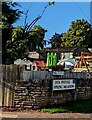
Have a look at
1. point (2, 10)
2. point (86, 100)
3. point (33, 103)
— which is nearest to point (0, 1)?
point (2, 10)

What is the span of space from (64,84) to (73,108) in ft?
3.96

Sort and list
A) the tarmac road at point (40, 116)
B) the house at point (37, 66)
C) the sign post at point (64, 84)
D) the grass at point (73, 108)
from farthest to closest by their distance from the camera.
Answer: the house at point (37, 66), the sign post at point (64, 84), the grass at point (73, 108), the tarmac road at point (40, 116)

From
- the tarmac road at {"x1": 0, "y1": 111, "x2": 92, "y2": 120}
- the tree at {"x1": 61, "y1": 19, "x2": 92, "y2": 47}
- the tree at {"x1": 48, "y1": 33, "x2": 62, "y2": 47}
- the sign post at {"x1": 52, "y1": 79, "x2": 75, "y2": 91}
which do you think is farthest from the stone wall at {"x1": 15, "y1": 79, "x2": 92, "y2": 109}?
the tree at {"x1": 48, "y1": 33, "x2": 62, "y2": 47}

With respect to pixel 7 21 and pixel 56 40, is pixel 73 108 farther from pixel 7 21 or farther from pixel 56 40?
pixel 56 40

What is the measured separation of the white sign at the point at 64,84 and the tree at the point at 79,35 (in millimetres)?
59371

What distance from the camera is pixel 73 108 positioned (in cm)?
1370

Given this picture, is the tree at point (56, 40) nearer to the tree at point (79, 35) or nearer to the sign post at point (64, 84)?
the tree at point (79, 35)

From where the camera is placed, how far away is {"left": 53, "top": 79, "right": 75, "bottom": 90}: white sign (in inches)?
556

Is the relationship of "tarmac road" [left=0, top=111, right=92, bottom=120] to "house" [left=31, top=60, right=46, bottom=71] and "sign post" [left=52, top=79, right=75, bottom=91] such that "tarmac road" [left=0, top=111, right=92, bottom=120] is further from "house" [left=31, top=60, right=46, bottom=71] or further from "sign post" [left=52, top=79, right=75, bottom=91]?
"house" [left=31, top=60, right=46, bottom=71]

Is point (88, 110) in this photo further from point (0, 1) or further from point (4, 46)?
point (0, 1)

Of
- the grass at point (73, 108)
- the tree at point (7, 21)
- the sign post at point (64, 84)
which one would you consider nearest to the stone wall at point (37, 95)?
the sign post at point (64, 84)

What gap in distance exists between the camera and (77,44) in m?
75.8

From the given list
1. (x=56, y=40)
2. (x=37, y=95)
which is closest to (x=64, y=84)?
(x=37, y=95)

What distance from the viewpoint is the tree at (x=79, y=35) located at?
74.8 metres
